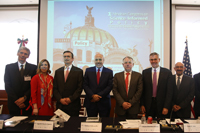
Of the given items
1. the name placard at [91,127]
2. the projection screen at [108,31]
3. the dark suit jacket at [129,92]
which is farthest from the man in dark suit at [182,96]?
the name placard at [91,127]

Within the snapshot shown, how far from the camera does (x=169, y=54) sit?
3.87m

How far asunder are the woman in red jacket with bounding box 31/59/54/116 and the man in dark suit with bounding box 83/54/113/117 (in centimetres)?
67

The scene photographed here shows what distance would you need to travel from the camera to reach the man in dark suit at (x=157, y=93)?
2702 mm

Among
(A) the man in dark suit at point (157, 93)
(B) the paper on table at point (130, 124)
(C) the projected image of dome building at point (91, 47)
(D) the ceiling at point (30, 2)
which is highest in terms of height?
(D) the ceiling at point (30, 2)

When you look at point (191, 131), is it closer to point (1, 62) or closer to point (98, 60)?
point (98, 60)

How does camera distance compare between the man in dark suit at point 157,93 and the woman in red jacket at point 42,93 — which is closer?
the woman in red jacket at point 42,93

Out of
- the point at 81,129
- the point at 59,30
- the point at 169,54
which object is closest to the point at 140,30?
the point at 169,54

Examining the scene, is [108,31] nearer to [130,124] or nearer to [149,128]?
[130,124]

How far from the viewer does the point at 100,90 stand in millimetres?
2840

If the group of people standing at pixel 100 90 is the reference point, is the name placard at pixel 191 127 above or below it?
below

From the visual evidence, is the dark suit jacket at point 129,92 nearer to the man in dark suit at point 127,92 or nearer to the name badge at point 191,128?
the man in dark suit at point 127,92

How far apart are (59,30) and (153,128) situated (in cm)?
328

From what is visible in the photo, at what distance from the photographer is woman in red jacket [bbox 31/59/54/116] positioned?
2.58 meters

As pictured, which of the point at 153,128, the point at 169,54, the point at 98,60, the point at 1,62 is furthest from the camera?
the point at 1,62
